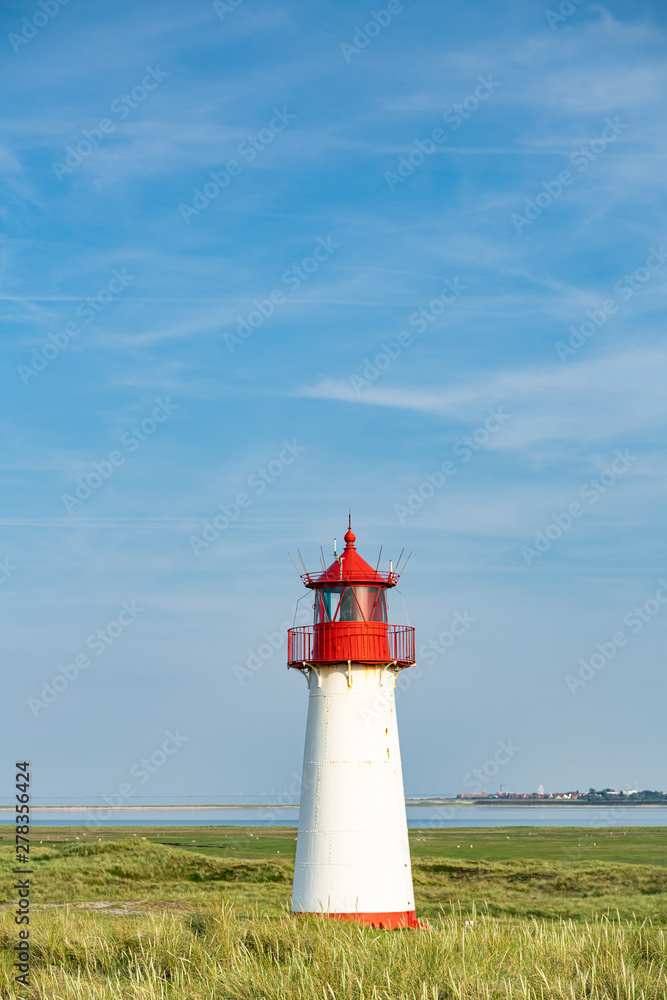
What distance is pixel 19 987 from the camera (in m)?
12.9

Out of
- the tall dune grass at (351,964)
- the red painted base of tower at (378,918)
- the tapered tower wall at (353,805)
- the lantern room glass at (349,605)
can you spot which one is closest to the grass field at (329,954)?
the tall dune grass at (351,964)

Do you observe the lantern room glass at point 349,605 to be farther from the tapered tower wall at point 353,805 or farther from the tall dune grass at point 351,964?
the tall dune grass at point 351,964

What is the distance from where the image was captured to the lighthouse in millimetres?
16797

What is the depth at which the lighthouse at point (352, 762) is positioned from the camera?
55.1 ft

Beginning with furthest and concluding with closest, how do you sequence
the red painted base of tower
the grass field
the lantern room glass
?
1. the lantern room glass
2. the red painted base of tower
3. the grass field

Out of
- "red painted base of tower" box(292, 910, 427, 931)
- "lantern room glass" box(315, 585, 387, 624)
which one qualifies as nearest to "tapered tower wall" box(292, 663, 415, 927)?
"red painted base of tower" box(292, 910, 427, 931)

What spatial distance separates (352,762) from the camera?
17172 millimetres

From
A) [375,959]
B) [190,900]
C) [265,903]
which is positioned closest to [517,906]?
[265,903]

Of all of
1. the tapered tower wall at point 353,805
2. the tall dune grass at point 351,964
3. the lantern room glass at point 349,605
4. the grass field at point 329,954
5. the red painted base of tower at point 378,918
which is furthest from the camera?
the lantern room glass at point 349,605

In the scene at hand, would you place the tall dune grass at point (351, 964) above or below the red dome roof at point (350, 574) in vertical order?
below

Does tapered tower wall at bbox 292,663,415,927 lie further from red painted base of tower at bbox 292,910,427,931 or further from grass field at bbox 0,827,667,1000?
grass field at bbox 0,827,667,1000

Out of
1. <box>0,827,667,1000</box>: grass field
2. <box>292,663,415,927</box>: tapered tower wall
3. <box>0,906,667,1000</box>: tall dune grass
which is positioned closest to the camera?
<box>0,906,667,1000</box>: tall dune grass

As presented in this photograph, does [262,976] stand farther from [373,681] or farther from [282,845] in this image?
[282,845]

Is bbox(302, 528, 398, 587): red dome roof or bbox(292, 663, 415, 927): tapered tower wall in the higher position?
bbox(302, 528, 398, 587): red dome roof
